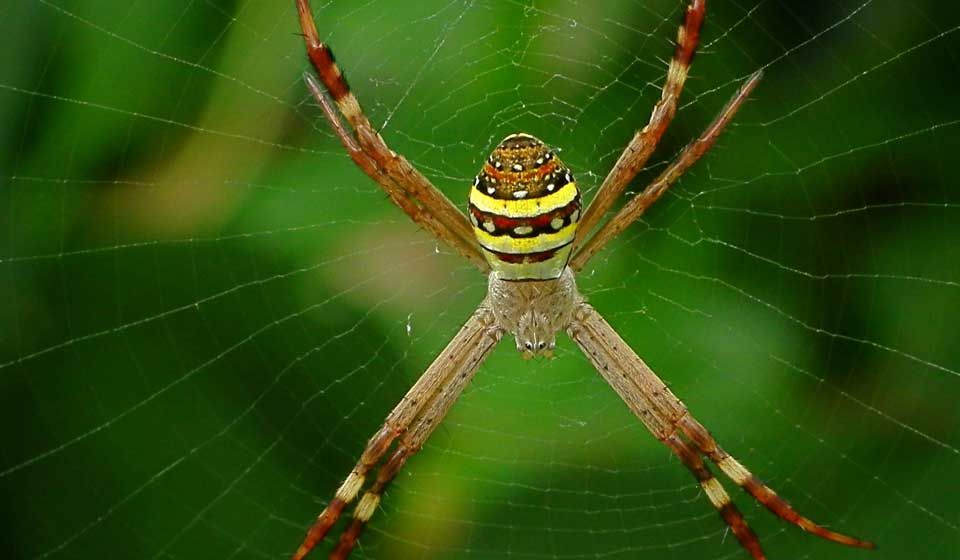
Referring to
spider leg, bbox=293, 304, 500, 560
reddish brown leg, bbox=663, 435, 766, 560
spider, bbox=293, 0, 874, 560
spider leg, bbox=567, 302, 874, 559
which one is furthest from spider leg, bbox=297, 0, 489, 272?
reddish brown leg, bbox=663, 435, 766, 560

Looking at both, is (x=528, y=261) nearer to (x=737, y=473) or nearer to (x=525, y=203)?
(x=525, y=203)

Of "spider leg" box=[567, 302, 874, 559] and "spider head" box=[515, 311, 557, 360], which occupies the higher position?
"spider head" box=[515, 311, 557, 360]

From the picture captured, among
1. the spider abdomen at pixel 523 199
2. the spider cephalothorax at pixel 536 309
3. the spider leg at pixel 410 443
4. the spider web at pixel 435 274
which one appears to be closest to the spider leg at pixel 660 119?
the spider web at pixel 435 274

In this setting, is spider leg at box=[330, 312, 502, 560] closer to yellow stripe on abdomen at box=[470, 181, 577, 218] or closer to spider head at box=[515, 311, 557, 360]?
spider head at box=[515, 311, 557, 360]

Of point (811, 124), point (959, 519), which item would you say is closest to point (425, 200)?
point (811, 124)

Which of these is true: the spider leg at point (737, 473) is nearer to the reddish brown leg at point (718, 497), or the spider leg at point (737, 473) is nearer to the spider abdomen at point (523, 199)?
the reddish brown leg at point (718, 497)

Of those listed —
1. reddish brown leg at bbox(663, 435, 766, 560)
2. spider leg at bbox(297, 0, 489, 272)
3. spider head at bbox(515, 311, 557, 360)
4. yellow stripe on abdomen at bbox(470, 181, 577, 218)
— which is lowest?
reddish brown leg at bbox(663, 435, 766, 560)

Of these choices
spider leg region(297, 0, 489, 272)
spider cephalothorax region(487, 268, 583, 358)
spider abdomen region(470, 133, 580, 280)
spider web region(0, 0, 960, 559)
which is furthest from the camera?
spider cephalothorax region(487, 268, 583, 358)
